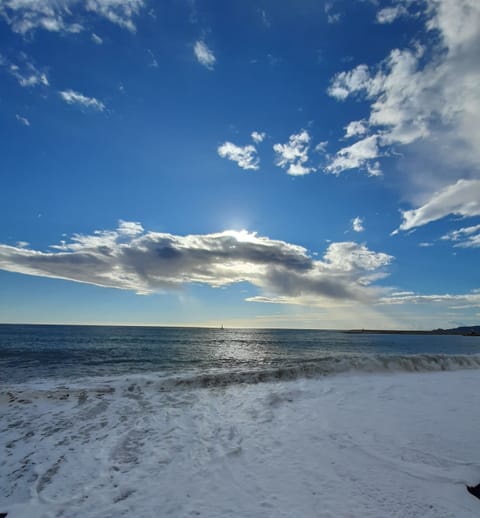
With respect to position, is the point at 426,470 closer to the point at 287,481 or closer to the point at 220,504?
the point at 287,481

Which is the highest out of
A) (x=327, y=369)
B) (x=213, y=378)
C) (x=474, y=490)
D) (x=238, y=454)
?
(x=327, y=369)

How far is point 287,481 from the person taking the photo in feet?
18.4

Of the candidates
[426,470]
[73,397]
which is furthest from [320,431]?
[73,397]

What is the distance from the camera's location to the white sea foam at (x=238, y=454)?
A: 16.2 feet

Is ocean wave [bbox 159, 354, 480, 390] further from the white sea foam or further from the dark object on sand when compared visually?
the dark object on sand

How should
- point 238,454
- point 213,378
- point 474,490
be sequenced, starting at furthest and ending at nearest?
point 213,378
point 238,454
point 474,490

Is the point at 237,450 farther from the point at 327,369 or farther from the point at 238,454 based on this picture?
the point at 327,369

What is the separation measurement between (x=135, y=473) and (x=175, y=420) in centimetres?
386

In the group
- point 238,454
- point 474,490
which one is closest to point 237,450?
point 238,454

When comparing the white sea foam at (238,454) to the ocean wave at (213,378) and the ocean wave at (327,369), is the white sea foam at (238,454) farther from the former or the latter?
the ocean wave at (327,369)

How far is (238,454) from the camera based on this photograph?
6.99 metres

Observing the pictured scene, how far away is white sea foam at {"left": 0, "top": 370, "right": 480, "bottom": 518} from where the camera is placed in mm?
4949

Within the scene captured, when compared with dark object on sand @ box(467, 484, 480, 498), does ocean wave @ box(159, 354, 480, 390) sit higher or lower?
higher

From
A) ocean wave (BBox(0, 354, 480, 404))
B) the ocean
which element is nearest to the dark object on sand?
the ocean
